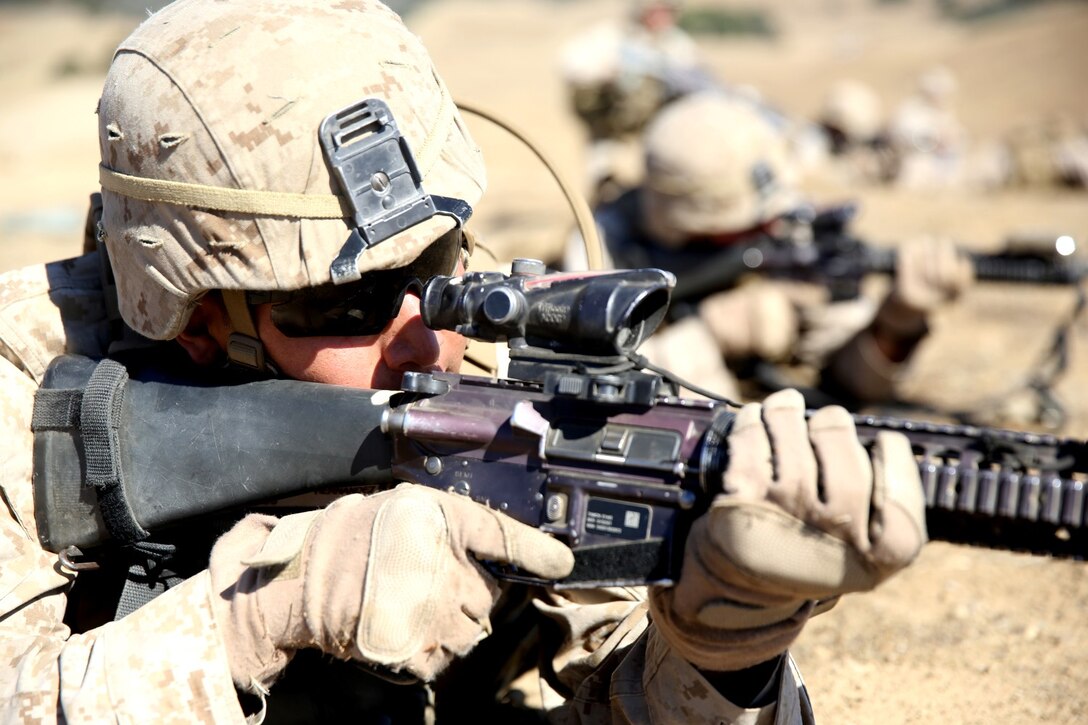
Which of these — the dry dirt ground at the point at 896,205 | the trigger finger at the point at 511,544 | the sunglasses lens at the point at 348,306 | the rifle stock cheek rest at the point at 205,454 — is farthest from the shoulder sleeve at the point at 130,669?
the dry dirt ground at the point at 896,205

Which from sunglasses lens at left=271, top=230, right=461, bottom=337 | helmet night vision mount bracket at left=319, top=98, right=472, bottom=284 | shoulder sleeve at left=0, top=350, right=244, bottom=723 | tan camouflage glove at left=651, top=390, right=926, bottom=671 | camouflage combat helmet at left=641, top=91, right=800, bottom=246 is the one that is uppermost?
helmet night vision mount bracket at left=319, top=98, right=472, bottom=284

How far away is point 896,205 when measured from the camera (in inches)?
508

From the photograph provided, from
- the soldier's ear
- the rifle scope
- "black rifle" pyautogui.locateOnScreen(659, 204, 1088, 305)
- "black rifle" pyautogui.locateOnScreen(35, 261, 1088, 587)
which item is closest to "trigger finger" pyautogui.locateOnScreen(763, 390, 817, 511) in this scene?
"black rifle" pyautogui.locateOnScreen(35, 261, 1088, 587)

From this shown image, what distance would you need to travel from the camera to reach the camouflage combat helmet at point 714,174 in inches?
246

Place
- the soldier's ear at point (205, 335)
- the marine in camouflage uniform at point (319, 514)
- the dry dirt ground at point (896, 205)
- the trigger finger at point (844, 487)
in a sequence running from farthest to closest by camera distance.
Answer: the dry dirt ground at point (896, 205)
the soldier's ear at point (205, 335)
the marine in camouflage uniform at point (319, 514)
the trigger finger at point (844, 487)

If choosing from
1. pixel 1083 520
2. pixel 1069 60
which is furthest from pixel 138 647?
pixel 1069 60

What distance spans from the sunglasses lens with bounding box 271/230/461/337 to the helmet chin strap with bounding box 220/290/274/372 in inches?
2.6

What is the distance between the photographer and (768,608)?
177 centimetres

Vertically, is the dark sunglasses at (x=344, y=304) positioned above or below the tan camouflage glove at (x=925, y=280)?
above

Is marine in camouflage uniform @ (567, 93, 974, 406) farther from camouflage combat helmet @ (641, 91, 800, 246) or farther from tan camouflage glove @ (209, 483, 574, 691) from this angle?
tan camouflage glove @ (209, 483, 574, 691)

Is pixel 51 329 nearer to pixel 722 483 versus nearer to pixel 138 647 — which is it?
pixel 138 647

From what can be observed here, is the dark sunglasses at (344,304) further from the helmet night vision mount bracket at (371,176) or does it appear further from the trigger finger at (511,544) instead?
the trigger finger at (511,544)

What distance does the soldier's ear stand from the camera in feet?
8.10

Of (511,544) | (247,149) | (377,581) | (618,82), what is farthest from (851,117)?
(377,581)
